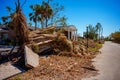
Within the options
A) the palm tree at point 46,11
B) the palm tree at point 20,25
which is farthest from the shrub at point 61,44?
the palm tree at point 46,11

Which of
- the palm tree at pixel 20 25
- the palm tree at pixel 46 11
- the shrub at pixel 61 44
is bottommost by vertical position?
the shrub at pixel 61 44

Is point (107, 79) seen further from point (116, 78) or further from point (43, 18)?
point (43, 18)

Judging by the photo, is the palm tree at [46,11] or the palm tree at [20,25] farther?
the palm tree at [46,11]

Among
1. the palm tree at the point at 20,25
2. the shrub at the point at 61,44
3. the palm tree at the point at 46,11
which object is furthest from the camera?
the palm tree at the point at 46,11

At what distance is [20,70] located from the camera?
9.62 meters

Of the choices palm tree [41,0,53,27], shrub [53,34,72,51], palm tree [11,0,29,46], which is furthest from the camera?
palm tree [41,0,53,27]

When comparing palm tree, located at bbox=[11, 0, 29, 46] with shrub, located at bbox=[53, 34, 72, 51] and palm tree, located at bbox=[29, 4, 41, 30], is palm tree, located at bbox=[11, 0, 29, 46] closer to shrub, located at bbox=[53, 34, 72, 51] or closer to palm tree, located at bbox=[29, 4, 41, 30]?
shrub, located at bbox=[53, 34, 72, 51]

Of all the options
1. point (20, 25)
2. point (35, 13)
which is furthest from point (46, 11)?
point (20, 25)

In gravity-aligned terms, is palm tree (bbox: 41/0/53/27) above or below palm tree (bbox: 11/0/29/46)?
above

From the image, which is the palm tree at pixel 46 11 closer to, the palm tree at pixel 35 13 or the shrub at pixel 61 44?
the palm tree at pixel 35 13

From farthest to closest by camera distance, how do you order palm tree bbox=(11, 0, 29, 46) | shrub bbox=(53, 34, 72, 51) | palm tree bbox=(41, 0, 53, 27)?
palm tree bbox=(41, 0, 53, 27)
shrub bbox=(53, 34, 72, 51)
palm tree bbox=(11, 0, 29, 46)

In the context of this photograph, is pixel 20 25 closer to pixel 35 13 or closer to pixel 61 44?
pixel 61 44

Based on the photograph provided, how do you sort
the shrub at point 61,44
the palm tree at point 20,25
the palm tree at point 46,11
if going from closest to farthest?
the palm tree at point 20,25
the shrub at point 61,44
the palm tree at point 46,11

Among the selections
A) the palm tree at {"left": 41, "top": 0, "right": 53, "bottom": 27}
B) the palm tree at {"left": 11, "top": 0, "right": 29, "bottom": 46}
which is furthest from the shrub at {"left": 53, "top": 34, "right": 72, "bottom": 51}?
the palm tree at {"left": 41, "top": 0, "right": 53, "bottom": 27}
